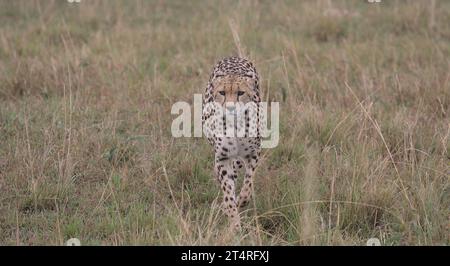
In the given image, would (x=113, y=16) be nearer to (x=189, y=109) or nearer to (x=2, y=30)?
(x=2, y=30)

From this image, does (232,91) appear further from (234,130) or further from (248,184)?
(248,184)

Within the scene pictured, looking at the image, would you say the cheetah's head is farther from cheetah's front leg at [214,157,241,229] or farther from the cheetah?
cheetah's front leg at [214,157,241,229]

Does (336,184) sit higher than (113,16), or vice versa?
(113,16)

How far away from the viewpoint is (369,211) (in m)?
3.67

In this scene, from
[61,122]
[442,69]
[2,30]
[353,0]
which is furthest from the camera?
[353,0]

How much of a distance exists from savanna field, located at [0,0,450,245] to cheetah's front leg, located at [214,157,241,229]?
0.10 meters

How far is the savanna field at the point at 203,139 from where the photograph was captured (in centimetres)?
362

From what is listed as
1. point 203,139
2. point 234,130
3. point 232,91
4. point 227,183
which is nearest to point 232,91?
point 232,91

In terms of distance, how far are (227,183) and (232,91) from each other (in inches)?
19.8

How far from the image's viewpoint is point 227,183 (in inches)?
151

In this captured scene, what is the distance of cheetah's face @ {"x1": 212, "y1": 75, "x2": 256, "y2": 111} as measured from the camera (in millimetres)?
3738

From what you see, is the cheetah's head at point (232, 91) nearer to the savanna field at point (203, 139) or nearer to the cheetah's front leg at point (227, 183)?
the cheetah's front leg at point (227, 183)
